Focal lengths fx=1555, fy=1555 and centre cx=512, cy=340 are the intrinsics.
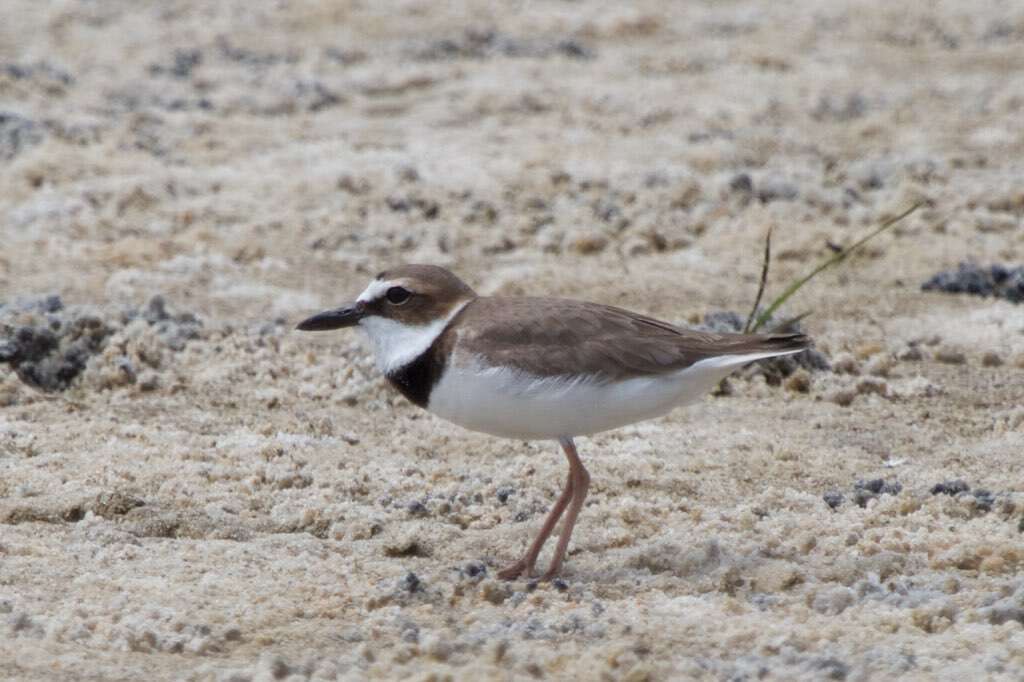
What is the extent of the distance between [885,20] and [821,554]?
302 inches

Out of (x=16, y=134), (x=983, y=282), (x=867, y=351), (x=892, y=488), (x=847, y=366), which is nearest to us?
(x=892, y=488)

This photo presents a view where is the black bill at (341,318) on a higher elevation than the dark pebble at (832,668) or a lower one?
higher

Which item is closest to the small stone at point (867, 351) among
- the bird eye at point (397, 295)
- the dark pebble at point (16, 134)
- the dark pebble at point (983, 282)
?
the dark pebble at point (983, 282)

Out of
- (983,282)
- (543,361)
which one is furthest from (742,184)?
(543,361)

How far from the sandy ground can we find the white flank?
1.26ft

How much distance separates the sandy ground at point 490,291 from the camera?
3.73 metres

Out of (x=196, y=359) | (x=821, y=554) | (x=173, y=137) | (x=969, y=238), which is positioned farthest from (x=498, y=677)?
(x=173, y=137)

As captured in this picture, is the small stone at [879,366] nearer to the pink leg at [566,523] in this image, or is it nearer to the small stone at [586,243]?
the small stone at [586,243]

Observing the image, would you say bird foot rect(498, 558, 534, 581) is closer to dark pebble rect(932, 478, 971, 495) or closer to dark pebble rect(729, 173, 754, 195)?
dark pebble rect(932, 478, 971, 495)

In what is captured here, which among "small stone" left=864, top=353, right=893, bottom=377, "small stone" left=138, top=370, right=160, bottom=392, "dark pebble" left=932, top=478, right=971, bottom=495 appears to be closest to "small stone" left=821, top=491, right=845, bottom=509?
"dark pebble" left=932, top=478, right=971, bottom=495

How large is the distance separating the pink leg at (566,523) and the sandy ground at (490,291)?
0.08 meters

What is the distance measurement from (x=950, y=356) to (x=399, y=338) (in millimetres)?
2528

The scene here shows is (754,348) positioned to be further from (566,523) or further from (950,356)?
(950,356)

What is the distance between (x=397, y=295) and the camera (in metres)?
4.37
